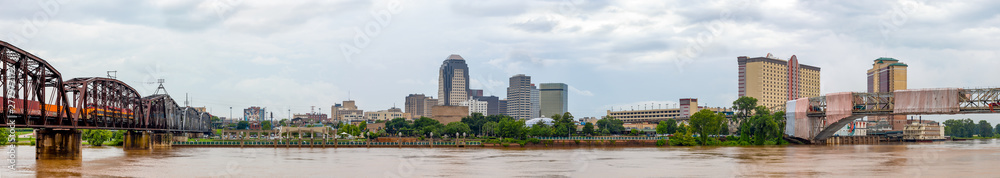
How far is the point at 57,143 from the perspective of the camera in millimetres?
76312

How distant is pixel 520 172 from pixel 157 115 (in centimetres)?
9170

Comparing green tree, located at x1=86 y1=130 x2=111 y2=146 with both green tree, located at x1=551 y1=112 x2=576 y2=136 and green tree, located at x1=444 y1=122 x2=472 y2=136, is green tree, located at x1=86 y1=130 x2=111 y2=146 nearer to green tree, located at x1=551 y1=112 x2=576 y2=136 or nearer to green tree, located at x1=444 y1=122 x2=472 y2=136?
green tree, located at x1=444 y1=122 x2=472 y2=136

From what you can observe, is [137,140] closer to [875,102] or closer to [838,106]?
[838,106]

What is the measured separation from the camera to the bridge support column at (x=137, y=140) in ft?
400

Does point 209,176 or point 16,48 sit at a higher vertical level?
point 16,48

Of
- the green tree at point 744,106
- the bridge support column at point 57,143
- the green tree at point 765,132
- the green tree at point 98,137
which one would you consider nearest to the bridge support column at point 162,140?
the green tree at point 98,137

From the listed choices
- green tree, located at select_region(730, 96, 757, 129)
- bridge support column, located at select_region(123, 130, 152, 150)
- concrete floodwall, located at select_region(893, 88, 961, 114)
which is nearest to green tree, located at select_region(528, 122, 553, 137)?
green tree, located at select_region(730, 96, 757, 129)

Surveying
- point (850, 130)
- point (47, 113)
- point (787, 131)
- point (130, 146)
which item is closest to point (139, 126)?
point (130, 146)

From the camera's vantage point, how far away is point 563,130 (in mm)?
171875

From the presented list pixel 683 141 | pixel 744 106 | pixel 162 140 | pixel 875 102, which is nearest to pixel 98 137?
pixel 162 140

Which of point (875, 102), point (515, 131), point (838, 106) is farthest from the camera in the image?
point (515, 131)

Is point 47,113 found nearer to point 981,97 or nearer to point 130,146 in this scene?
point 130,146

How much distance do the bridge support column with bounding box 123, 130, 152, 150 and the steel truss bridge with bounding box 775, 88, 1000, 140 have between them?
103 metres

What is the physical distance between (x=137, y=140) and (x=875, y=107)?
108205 millimetres
